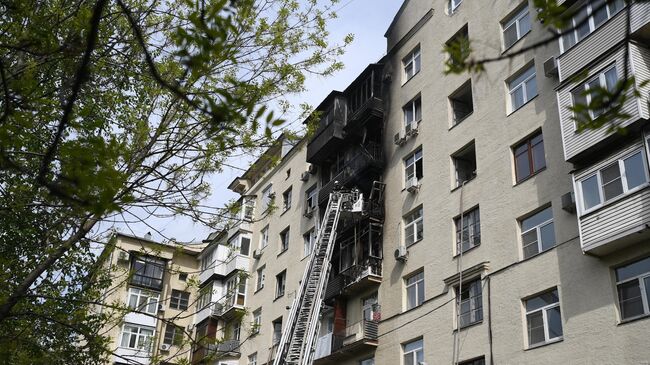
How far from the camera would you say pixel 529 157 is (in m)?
20.3

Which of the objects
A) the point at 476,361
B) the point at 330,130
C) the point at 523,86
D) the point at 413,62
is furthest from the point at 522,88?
the point at 330,130

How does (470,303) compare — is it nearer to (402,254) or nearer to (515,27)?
(402,254)

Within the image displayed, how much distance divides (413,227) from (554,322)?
8.24m

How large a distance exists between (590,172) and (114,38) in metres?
12.2

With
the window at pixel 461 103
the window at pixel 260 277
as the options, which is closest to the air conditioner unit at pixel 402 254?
the window at pixel 461 103

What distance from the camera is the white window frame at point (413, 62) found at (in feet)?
92.7

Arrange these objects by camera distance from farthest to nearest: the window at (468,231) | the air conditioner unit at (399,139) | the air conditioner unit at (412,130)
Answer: the air conditioner unit at (399,139) → the air conditioner unit at (412,130) → the window at (468,231)

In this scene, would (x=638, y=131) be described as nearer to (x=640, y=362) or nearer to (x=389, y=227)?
(x=640, y=362)

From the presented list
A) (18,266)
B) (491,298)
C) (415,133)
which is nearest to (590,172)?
(491,298)

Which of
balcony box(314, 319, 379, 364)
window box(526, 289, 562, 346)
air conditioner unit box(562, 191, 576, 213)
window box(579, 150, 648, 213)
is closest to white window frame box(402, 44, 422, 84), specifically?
balcony box(314, 319, 379, 364)

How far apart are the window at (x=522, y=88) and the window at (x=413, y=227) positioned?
538 cm

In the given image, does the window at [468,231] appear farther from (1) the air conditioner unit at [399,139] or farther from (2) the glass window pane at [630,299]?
(2) the glass window pane at [630,299]

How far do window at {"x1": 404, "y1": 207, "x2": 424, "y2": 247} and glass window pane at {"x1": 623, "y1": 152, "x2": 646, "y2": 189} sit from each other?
8.95 meters

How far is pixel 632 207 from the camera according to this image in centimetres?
1582
